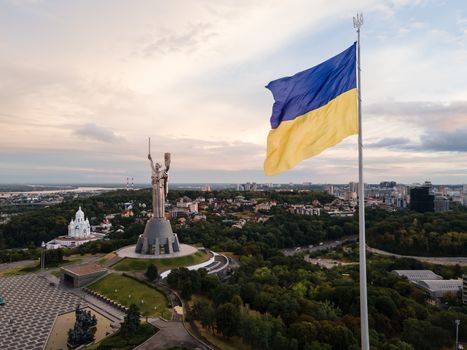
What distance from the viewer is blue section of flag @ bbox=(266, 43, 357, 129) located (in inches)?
286

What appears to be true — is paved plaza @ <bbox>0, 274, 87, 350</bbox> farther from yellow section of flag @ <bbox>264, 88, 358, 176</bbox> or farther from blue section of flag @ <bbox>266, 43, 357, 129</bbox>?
blue section of flag @ <bbox>266, 43, 357, 129</bbox>

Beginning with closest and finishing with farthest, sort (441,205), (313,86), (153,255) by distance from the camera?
(313,86) < (153,255) < (441,205)

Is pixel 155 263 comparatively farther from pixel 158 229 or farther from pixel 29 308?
pixel 29 308

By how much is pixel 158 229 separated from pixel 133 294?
319 inches

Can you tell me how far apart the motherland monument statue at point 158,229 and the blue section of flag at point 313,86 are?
83.4 feet

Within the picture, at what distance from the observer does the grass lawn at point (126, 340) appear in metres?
17.2

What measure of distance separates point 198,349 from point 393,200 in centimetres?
10295

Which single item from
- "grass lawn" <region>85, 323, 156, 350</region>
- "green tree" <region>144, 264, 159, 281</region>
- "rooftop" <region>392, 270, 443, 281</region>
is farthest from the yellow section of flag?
"rooftop" <region>392, 270, 443, 281</region>

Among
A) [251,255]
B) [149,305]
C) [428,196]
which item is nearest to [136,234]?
[251,255]

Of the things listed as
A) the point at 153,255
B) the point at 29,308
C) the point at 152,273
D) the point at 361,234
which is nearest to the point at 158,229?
the point at 153,255

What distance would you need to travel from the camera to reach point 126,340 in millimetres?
17562

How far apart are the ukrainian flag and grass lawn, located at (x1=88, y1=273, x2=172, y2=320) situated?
16.1 m

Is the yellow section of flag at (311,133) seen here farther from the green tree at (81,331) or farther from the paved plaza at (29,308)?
the paved plaza at (29,308)

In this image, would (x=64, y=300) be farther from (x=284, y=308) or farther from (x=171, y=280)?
(x=284, y=308)
